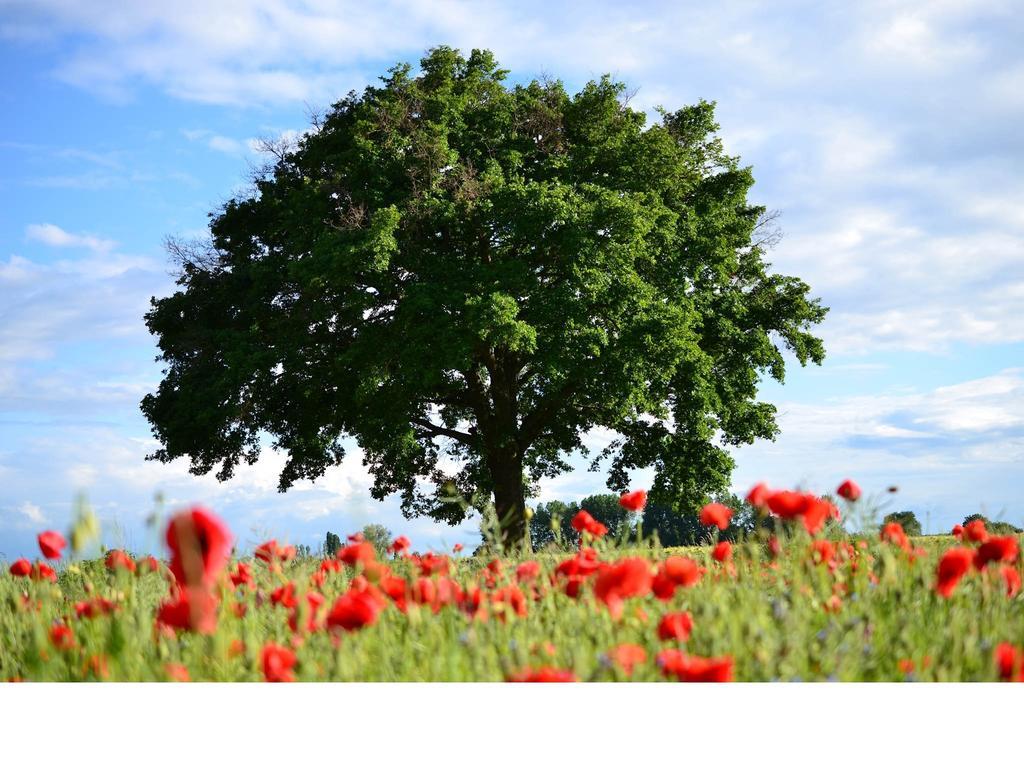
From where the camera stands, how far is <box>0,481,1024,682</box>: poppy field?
9.26ft

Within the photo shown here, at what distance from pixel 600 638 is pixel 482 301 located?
1197 centimetres

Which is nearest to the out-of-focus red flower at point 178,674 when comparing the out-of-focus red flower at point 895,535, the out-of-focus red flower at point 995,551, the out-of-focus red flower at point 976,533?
the out-of-focus red flower at point 995,551

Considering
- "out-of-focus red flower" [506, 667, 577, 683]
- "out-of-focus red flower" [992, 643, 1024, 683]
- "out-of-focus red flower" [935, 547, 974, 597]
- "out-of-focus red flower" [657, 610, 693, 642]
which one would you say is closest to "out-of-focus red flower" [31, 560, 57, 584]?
"out-of-focus red flower" [506, 667, 577, 683]

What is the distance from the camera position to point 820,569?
4293mm

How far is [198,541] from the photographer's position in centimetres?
249

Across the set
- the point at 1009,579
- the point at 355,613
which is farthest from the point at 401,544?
the point at 1009,579

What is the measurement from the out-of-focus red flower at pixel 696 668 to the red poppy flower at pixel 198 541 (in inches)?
51.4

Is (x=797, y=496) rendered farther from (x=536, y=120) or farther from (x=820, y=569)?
(x=536, y=120)

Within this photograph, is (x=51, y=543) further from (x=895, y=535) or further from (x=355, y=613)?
(x=895, y=535)

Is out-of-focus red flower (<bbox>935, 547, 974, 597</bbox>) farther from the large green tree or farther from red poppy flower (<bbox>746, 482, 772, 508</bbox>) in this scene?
the large green tree

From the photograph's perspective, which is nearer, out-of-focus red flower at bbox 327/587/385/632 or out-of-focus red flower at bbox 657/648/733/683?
out-of-focus red flower at bbox 657/648/733/683

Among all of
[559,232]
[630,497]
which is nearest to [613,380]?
[559,232]

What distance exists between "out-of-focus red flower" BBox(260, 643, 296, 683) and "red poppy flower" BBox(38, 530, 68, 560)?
2.09 m

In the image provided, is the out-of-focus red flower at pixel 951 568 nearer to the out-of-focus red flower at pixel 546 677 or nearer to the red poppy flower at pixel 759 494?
the red poppy flower at pixel 759 494
